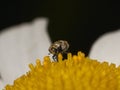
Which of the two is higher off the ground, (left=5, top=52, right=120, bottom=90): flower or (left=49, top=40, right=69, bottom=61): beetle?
(left=49, top=40, right=69, bottom=61): beetle

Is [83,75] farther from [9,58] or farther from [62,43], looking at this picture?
[9,58]

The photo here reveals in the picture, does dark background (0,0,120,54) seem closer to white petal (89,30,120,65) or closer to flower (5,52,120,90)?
white petal (89,30,120,65)

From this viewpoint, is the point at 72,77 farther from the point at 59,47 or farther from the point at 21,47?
the point at 21,47

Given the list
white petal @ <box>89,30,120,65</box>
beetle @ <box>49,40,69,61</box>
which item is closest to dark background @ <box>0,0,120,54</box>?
white petal @ <box>89,30,120,65</box>

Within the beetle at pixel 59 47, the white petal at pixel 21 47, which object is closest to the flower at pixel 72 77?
the beetle at pixel 59 47

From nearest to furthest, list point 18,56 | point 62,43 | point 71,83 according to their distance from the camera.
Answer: point 71,83 → point 62,43 → point 18,56

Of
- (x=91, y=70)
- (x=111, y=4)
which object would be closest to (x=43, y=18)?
(x=111, y=4)

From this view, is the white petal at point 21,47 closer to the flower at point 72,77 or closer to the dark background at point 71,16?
the dark background at point 71,16
